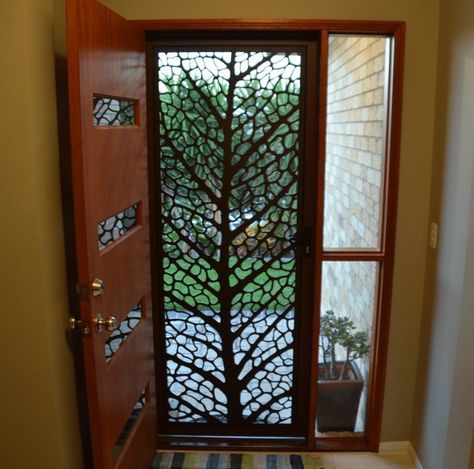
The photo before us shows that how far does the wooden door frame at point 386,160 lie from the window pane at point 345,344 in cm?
6

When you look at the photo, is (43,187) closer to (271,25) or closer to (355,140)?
(271,25)

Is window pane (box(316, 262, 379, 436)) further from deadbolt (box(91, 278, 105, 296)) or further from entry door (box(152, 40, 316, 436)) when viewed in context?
deadbolt (box(91, 278, 105, 296))

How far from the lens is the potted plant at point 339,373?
254cm

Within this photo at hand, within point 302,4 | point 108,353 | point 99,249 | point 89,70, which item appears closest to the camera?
point 89,70

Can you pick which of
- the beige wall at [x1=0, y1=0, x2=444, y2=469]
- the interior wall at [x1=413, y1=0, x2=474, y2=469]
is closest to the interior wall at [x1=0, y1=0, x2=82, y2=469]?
the beige wall at [x1=0, y1=0, x2=444, y2=469]

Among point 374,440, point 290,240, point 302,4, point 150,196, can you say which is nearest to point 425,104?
point 302,4

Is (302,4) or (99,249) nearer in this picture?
(99,249)

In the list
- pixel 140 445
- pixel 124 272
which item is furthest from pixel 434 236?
pixel 140 445

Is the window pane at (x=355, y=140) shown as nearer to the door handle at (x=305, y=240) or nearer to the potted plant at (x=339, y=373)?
the door handle at (x=305, y=240)

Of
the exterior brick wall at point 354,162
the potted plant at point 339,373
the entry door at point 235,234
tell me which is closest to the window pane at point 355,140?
the exterior brick wall at point 354,162

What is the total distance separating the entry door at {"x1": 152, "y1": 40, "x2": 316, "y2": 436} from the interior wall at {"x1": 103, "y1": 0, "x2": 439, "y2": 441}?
15 cm

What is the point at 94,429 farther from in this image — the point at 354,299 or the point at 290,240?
the point at 354,299

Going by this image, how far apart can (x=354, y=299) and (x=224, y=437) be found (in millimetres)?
984

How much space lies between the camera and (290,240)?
95.3 inches
